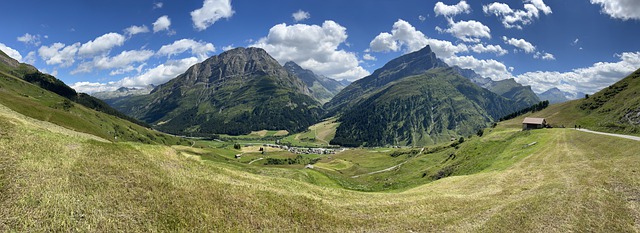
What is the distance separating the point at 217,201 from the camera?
25672 millimetres

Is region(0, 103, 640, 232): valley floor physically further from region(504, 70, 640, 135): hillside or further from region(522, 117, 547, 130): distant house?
region(522, 117, 547, 130): distant house

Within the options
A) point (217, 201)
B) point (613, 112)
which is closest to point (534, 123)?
point (613, 112)

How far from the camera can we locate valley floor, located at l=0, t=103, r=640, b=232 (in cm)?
2123

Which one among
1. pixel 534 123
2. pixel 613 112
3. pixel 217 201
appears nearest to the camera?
pixel 217 201

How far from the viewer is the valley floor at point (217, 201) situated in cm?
A: 2123

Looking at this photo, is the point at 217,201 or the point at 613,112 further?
the point at 613,112

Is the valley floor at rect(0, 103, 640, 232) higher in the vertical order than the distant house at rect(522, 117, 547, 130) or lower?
lower

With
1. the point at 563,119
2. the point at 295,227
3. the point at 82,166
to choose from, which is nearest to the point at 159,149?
the point at 82,166

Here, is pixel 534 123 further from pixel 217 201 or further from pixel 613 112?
pixel 217 201

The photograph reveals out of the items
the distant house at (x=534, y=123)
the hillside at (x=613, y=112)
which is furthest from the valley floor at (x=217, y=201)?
the distant house at (x=534, y=123)

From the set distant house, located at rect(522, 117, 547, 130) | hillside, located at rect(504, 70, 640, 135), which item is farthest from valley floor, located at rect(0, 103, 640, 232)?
distant house, located at rect(522, 117, 547, 130)

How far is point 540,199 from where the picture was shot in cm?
3195

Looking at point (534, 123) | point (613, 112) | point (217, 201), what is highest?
point (613, 112)

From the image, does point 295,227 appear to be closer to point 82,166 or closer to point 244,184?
point 244,184
